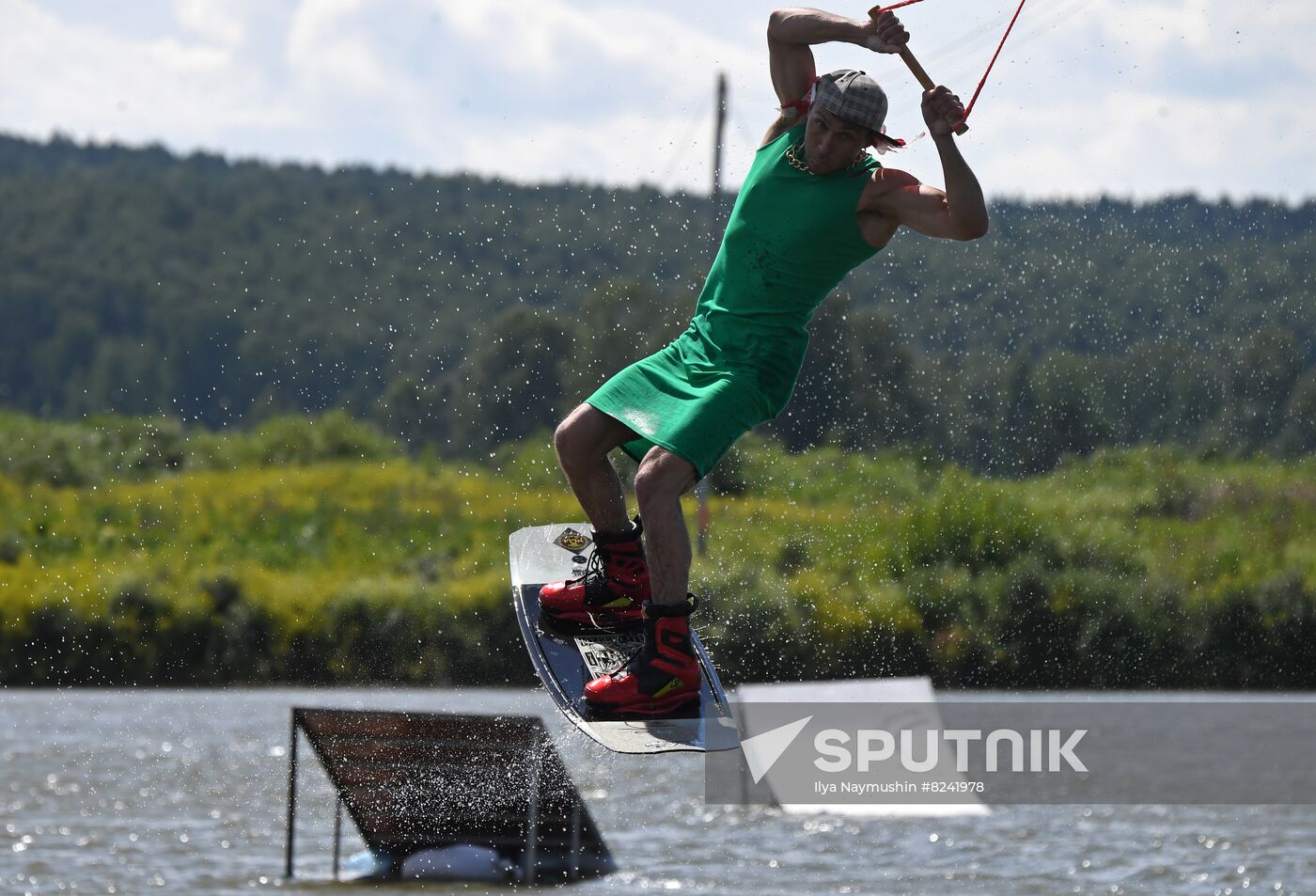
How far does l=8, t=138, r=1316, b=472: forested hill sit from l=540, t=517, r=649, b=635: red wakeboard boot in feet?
51.5

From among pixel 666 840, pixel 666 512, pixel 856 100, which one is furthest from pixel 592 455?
pixel 666 840

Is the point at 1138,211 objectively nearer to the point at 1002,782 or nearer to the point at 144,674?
the point at 144,674

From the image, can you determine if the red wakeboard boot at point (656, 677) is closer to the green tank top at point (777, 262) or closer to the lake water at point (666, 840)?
the green tank top at point (777, 262)

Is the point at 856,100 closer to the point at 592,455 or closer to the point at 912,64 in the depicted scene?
the point at 912,64

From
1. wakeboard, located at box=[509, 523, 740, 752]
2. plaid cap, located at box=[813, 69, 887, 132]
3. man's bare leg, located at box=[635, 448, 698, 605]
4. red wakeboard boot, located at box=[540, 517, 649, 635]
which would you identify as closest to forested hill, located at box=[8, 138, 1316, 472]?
wakeboard, located at box=[509, 523, 740, 752]

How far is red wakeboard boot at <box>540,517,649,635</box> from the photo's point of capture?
8023 mm

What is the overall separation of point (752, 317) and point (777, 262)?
0.81 ft

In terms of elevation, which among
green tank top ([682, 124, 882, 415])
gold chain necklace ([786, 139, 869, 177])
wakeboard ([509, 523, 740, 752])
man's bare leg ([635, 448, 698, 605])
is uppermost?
gold chain necklace ([786, 139, 869, 177])

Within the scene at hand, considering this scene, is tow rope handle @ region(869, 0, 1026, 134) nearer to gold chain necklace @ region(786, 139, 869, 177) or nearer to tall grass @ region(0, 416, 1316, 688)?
gold chain necklace @ region(786, 139, 869, 177)

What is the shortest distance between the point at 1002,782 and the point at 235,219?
90.4 meters

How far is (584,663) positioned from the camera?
7992 millimetres

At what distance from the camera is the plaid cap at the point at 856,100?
22.7 feet

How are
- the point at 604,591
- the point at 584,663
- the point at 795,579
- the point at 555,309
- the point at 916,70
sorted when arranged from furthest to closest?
the point at 555,309 < the point at 795,579 < the point at 604,591 < the point at 584,663 < the point at 916,70

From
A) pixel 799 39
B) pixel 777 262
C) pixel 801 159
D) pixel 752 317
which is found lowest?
pixel 752 317
